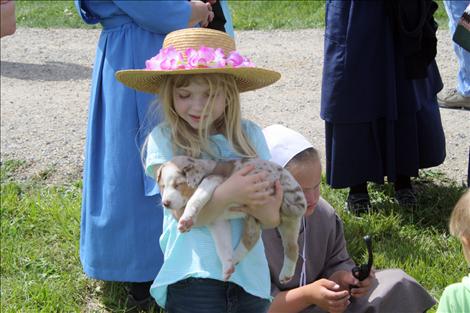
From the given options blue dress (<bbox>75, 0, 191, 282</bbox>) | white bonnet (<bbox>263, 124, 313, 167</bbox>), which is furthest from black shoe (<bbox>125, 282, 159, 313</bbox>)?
white bonnet (<bbox>263, 124, 313, 167</bbox>)

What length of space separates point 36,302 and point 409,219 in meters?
1.94

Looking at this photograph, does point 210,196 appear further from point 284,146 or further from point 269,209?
point 284,146

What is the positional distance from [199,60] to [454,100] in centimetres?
430

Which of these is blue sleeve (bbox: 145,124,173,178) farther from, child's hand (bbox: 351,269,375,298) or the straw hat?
child's hand (bbox: 351,269,375,298)

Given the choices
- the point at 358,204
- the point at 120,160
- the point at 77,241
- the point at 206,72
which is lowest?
the point at 77,241

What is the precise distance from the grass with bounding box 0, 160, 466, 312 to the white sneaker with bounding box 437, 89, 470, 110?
4.69 ft

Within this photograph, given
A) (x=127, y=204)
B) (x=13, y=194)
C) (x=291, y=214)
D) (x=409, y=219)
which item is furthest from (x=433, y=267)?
(x=13, y=194)

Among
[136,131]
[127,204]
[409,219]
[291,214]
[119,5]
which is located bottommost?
[409,219]

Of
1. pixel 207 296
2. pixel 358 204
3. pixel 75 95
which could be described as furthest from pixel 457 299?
pixel 75 95

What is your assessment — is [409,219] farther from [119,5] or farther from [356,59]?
[119,5]

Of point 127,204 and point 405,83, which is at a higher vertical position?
point 405,83

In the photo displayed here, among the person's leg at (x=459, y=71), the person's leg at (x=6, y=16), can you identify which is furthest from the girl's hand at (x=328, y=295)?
the person's leg at (x=459, y=71)

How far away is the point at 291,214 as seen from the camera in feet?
7.45

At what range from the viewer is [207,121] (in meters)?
2.31
